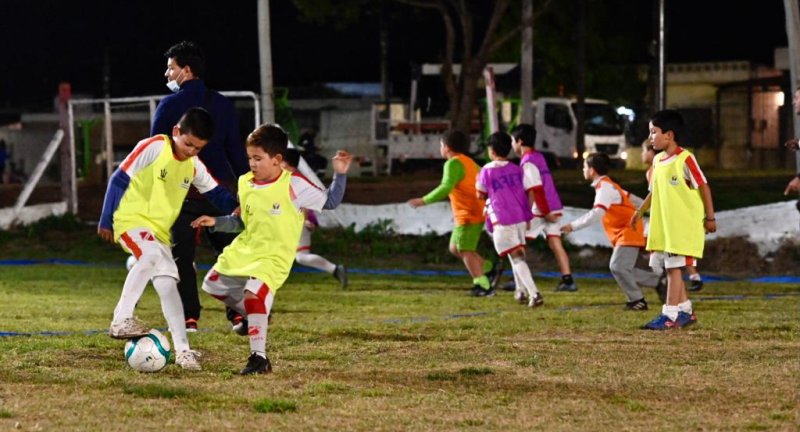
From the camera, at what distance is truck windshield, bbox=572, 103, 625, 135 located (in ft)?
151

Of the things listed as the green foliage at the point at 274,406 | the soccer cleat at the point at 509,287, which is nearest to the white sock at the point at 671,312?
the soccer cleat at the point at 509,287

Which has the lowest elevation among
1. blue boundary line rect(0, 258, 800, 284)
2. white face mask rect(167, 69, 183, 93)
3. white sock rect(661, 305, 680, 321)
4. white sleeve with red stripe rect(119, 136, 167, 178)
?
blue boundary line rect(0, 258, 800, 284)

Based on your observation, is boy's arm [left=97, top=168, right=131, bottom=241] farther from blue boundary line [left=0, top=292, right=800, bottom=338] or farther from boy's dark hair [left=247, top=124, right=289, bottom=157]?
blue boundary line [left=0, top=292, right=800, bottom=338]

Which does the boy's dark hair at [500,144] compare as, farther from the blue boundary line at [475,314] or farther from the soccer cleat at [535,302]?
the blue boundary line at [475,314]

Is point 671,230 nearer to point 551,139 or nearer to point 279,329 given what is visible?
point 279,329

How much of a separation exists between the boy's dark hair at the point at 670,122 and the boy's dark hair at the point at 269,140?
12.0ft

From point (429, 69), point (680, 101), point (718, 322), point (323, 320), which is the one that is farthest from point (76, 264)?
point (680, 101)

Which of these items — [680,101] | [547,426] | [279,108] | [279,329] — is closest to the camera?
[547,426]

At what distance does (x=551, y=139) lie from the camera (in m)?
44.0

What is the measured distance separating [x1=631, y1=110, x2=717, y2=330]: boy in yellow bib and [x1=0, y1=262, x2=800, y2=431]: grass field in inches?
10.1

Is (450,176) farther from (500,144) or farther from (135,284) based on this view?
(135,284)

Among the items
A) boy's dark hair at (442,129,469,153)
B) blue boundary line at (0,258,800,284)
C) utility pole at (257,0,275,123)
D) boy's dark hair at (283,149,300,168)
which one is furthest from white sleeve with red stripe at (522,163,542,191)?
utility pole at (257,0,275,123)

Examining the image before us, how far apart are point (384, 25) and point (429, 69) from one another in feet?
28.4

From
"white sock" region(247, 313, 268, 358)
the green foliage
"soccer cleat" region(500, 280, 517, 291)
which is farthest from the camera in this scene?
"soccer cleat" region(500, 280, 517, 291)
